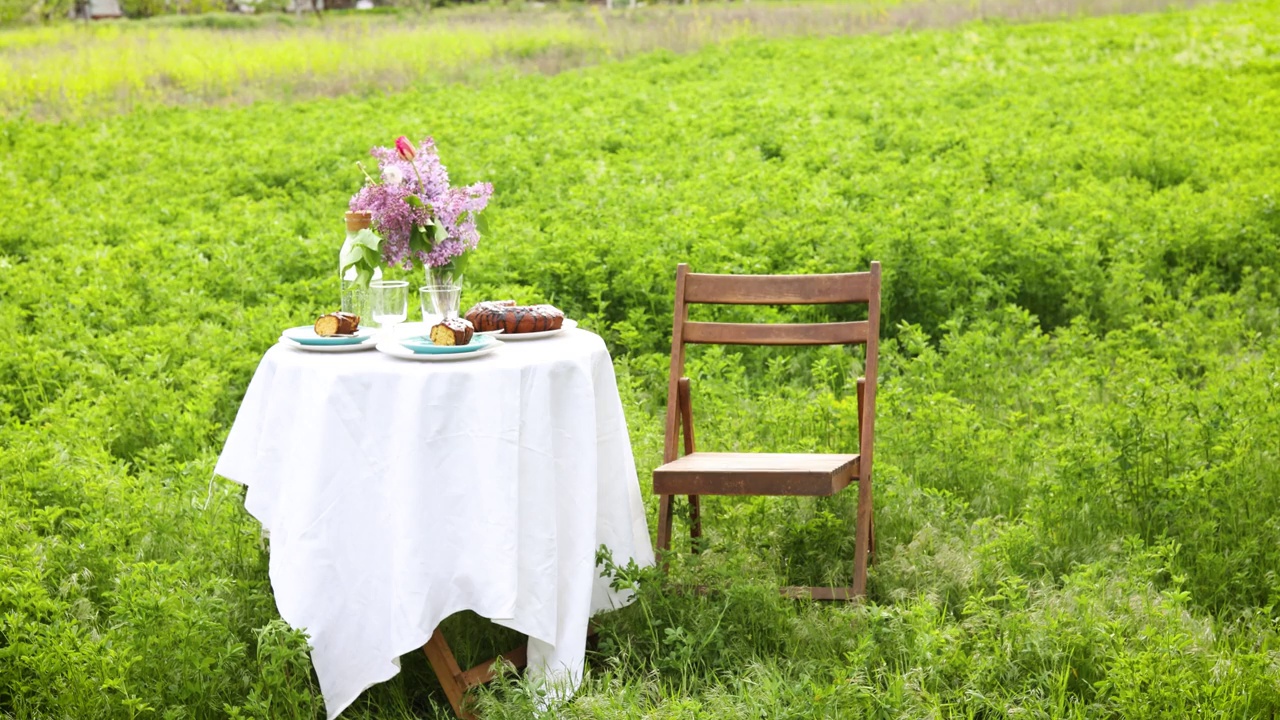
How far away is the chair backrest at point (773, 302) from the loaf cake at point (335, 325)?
1251 millimetres

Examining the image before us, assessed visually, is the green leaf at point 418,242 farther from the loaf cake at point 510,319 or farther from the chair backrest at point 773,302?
the chair backrest at point 773,302

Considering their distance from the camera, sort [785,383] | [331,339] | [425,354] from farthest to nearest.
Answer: [785,383] → [331,339] → [425,354]

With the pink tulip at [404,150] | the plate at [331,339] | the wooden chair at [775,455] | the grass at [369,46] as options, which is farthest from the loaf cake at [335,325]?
the grass at [369,46]

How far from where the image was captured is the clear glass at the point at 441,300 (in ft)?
12.9

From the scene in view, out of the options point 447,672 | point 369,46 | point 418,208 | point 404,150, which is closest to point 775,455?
point 447,672

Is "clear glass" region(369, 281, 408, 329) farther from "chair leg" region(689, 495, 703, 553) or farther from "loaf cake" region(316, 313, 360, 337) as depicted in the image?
"chair leg" region(689, 495, 703, 553)

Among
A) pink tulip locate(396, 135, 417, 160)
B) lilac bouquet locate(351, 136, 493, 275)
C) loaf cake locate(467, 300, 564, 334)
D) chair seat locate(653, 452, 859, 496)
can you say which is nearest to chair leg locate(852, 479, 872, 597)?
chair seat locate(653, 452, 859, 496)

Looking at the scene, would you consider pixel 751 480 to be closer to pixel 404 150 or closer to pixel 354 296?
pixel 354 296

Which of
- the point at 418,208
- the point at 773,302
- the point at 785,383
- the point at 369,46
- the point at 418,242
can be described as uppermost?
the point at 369,46

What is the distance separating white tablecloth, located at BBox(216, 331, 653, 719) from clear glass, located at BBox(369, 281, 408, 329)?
1.25ft

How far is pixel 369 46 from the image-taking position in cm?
2159

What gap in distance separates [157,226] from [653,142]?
502 centimetres

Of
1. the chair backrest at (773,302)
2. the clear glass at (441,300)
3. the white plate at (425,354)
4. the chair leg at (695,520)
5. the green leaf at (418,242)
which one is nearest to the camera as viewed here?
the white plate at (425,354)

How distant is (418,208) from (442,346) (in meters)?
0.51
